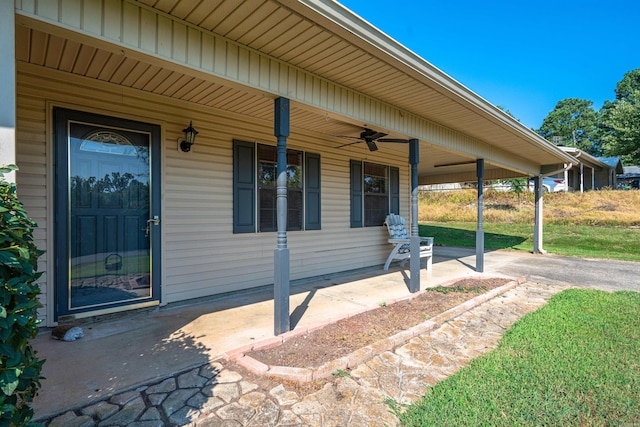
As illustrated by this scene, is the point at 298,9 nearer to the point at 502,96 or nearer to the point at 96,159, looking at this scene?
the point at 96,159

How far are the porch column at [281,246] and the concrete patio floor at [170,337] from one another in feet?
0.66

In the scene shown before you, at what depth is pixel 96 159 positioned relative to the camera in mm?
3301

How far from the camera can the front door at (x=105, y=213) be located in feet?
10.1

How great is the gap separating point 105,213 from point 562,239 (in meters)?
13.2

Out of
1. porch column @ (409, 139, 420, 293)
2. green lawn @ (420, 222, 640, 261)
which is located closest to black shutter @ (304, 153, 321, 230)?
porch column @ (409, 139, 420, 293)

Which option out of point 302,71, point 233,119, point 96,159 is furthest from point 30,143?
point 302,71

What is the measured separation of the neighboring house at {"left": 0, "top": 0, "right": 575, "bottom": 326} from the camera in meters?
2.24

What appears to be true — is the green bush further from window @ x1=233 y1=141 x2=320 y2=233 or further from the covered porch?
window @ x1=233 y1=141 x2=320 y2=233

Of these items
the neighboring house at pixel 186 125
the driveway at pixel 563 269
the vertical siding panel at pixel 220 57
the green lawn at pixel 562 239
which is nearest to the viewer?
the neighboring house at pixel 186 125

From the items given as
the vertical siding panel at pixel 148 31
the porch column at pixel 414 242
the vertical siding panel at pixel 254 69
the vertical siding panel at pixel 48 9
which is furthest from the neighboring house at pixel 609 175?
the vertical siding panel at pixel 48 9

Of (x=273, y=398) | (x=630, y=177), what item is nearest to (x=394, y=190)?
(x=273, y=398)

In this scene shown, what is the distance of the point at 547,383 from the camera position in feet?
7.21

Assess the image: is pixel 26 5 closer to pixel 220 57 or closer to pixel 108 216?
pixel 220 57

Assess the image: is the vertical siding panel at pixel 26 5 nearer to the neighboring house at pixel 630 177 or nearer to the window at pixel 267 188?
the window at pixel 267 188
